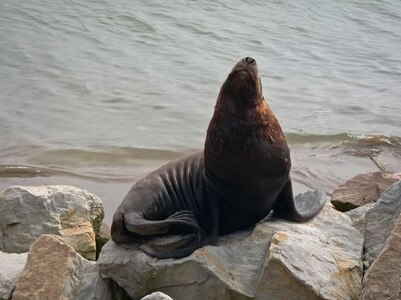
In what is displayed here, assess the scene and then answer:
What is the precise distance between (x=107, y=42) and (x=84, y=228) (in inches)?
328

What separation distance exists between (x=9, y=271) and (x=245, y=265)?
4.16 feet

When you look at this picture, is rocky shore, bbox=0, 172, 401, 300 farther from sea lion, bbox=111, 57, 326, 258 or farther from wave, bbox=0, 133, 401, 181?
wave, bbox=0, 133, 401, 181

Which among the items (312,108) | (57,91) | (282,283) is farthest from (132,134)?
(282,283)

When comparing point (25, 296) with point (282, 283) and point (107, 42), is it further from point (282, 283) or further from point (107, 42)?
point (107, 42)

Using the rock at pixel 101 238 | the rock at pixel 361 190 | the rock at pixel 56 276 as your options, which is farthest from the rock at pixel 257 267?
the rock at pixel 361 190

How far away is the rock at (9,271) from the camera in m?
3.76

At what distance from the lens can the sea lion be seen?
400 cm

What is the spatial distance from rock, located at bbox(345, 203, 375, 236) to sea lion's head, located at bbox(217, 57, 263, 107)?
1.00 meters

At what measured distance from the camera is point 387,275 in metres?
3.30

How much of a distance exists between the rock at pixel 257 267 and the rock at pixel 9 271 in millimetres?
453

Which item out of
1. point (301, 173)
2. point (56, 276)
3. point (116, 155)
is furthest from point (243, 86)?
point (116, 155)

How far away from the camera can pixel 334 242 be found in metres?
3.99

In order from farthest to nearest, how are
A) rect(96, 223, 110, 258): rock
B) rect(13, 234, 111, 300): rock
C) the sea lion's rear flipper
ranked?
rect(96, 223, 110, 258): rock
the sea lion's rear flipper
rect(13, 234, 111, 300): rock

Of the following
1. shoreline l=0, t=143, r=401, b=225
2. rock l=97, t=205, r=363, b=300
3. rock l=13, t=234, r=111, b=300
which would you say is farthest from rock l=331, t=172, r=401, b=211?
rock l=13, t=234, r=111, b=300
